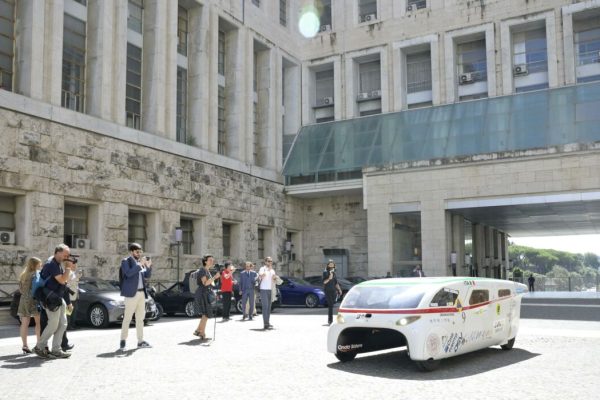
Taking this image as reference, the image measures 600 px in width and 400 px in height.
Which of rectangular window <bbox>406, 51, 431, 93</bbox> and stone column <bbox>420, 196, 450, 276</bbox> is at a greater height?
rectangular window <bbox>406, 51, 431, 93</bbox>

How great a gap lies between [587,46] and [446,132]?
420 inches

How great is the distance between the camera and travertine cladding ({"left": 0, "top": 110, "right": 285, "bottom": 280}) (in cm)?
2072

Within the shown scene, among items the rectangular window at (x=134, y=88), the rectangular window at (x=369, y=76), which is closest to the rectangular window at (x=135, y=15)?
the rectangular window at (x=134, y=88)

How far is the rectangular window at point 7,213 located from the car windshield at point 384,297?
49.5 feet

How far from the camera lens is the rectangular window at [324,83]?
1673 inches

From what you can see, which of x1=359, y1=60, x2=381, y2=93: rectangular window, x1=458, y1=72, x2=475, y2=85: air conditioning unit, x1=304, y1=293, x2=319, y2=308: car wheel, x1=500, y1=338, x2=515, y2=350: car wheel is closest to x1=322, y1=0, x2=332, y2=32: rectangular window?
x1=359, y1=60, x2=381, y2=93: rectangular window

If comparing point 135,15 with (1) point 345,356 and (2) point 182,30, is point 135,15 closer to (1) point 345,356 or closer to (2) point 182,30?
(2) point 182,30

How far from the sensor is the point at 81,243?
23.3m

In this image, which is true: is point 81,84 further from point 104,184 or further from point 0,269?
point 0,269

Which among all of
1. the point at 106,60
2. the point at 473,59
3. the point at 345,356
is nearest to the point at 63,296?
the point at 345,356

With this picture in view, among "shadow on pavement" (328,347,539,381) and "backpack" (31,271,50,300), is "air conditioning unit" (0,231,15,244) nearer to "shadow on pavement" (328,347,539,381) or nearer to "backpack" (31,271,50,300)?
"backpack" (31,271,50,300)

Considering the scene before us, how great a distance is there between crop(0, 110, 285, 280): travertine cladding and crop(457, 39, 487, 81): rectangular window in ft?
54.2

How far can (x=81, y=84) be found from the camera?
25125 mm

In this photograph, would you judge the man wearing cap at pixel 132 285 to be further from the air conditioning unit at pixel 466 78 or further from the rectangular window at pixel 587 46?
the rectangular window at pixel 587 46
